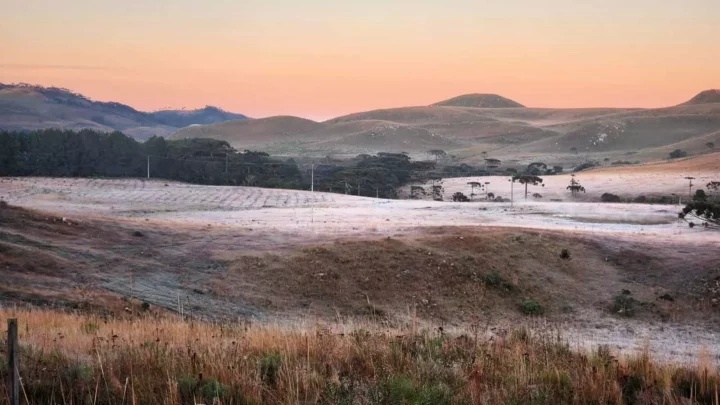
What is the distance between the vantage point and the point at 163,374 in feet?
21.4

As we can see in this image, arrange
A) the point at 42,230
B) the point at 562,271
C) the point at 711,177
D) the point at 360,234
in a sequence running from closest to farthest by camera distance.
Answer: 1. the point at 42,230
2. the point at 562,271
3. the point at 360,234
4. the point at 711,177

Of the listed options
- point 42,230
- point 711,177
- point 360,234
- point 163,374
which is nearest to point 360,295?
point 360,234

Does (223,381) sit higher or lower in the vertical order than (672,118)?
lower

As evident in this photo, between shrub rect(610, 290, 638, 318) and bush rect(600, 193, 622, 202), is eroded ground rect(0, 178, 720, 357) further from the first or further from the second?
bush rect(600, 193, 622, 202)

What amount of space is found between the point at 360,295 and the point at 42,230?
11513 mm

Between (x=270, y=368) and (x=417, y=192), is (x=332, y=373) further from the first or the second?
(x=417, y=192)

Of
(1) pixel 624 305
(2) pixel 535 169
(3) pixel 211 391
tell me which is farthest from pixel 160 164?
(3) pixel 211 391

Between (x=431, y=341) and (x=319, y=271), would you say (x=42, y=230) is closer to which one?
(x=319, y=271)

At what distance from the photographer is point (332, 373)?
22.0 ft

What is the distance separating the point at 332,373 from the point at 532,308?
14.4 metres

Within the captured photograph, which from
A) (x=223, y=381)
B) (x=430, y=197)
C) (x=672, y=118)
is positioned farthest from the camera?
(x=672, y=118)

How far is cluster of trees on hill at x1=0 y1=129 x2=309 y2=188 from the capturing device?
58156 mm

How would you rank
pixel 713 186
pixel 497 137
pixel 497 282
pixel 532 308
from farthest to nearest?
pixel 497 137 < pixel 713 186 < pixel 497 282 < pixel 532 308

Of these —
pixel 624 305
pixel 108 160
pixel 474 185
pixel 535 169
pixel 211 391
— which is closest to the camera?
pixel 211 391
